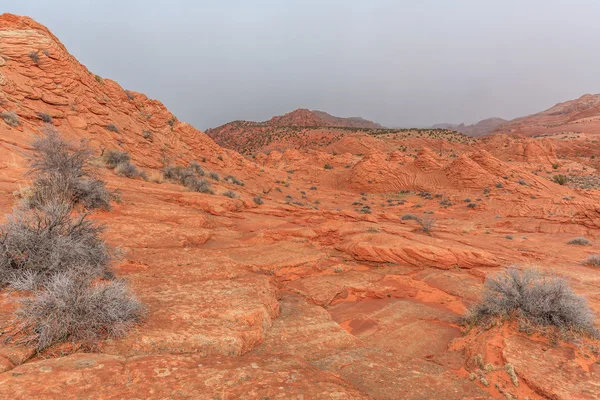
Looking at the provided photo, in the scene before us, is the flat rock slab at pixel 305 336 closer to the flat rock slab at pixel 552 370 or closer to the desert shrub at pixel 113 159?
the flat rock slab at pixel 552 370

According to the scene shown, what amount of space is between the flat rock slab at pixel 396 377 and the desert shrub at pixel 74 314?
2.48m

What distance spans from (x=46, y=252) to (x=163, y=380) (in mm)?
3094

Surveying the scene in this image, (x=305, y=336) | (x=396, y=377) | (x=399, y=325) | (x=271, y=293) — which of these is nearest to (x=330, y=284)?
(x=399, y=325)

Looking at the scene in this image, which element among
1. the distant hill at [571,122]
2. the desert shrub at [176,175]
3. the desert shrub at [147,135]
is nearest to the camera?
the desert shrub at [176,175]

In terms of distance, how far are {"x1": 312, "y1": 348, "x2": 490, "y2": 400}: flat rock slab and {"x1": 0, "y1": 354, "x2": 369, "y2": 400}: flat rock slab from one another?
683mm

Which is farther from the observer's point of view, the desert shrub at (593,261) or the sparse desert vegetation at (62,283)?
the desert shrub at (593,261)

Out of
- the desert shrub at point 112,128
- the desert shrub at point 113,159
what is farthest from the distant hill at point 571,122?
the desert shrub at point 112,128

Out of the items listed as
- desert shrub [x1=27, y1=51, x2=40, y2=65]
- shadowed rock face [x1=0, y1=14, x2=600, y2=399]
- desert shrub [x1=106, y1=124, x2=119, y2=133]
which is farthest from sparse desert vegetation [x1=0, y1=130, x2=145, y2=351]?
desert shrub [x1=27, y1=51, x2=40, y2=65]

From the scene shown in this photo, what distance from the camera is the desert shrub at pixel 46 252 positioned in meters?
3.75

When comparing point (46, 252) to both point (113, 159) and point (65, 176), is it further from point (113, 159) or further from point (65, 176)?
point (113, 159)

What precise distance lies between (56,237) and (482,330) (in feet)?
23.0

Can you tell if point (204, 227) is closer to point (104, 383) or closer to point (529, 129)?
point (104, 383)

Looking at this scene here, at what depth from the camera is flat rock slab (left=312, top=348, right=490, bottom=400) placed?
3.19 metres

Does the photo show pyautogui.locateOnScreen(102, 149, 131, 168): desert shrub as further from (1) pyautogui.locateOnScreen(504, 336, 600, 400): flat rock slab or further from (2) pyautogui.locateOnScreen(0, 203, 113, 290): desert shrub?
(1) pyautogui.locateOnScreen(504, 336, 600, 400): flat rock slab
